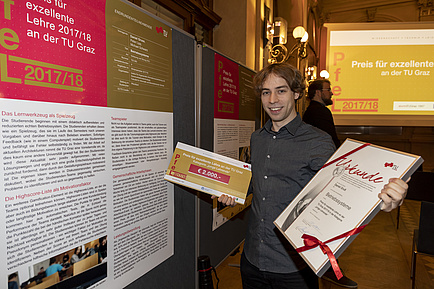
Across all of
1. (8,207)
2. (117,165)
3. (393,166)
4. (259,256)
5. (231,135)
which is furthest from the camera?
(231,135)

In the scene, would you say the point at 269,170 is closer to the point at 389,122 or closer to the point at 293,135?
the point at 293,135

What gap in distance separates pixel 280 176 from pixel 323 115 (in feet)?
5.45

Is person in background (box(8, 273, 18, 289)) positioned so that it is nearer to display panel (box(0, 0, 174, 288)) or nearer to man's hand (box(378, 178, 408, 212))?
display panel (box(0, 0, 174, 288))

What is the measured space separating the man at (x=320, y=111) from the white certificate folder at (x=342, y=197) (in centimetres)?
164

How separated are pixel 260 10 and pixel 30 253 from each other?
14.3 ft

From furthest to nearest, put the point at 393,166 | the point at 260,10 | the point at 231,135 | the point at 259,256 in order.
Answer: the point at 260,10
the point at 231,135
the point at 259,256
the point at 393,166

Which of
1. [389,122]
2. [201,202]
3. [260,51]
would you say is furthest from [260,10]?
[201,202]

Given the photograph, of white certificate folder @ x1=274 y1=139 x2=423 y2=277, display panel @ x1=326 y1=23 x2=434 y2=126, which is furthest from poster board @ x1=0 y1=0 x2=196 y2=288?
display panel @ x1=326 y1=23 x2=434 y2=126

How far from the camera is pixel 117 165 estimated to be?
1133 mm

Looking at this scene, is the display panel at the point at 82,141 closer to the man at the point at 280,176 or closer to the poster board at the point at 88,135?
the poster board at the point at 88,135

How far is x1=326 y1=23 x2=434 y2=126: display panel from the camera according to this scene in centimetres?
343

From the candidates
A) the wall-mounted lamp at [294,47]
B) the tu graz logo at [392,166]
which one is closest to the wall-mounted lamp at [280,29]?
the wall-mounted lamp at [294,47]

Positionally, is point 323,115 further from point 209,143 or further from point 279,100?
point 279,100

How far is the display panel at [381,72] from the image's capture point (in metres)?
3.43
